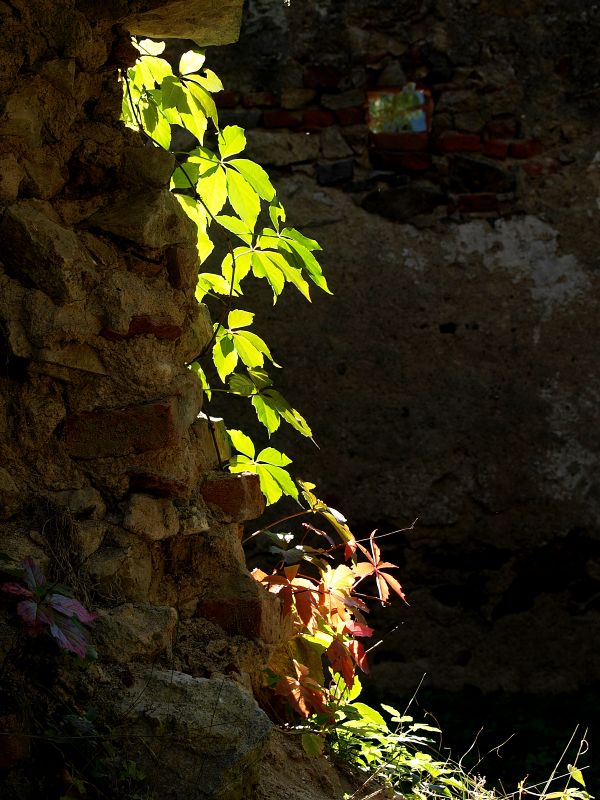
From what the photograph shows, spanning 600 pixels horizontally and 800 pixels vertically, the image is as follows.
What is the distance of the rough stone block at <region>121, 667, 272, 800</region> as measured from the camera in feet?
4.35

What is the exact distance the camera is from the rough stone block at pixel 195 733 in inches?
52.2

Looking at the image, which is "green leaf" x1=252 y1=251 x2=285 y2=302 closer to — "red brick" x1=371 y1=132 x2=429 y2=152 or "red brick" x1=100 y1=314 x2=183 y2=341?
"red brick" x1=100 y1=314 x2=183 y2=341

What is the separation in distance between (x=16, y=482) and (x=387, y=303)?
2.51 metres

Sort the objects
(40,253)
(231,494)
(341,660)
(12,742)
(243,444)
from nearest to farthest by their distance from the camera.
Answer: (12,742), (40,253), (231,494), (341,660), (243,444)

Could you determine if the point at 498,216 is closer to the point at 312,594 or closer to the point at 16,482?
the point at 312,594

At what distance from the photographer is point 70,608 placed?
4.37 feet

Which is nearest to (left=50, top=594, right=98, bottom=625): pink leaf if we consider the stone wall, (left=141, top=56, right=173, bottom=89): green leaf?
(left=141, top=56, right=173, bottom=89): green leaf

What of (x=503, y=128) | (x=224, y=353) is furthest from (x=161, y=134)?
(x=503, y=128)

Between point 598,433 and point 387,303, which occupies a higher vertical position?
point 387,303

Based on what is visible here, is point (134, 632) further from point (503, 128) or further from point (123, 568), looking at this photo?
point (503, 128)

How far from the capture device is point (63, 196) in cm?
175

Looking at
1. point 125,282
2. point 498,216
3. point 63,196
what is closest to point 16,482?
point 125,282

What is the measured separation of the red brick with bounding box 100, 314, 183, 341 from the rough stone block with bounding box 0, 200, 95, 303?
10 centimetres

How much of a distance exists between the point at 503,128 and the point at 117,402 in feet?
8.98
